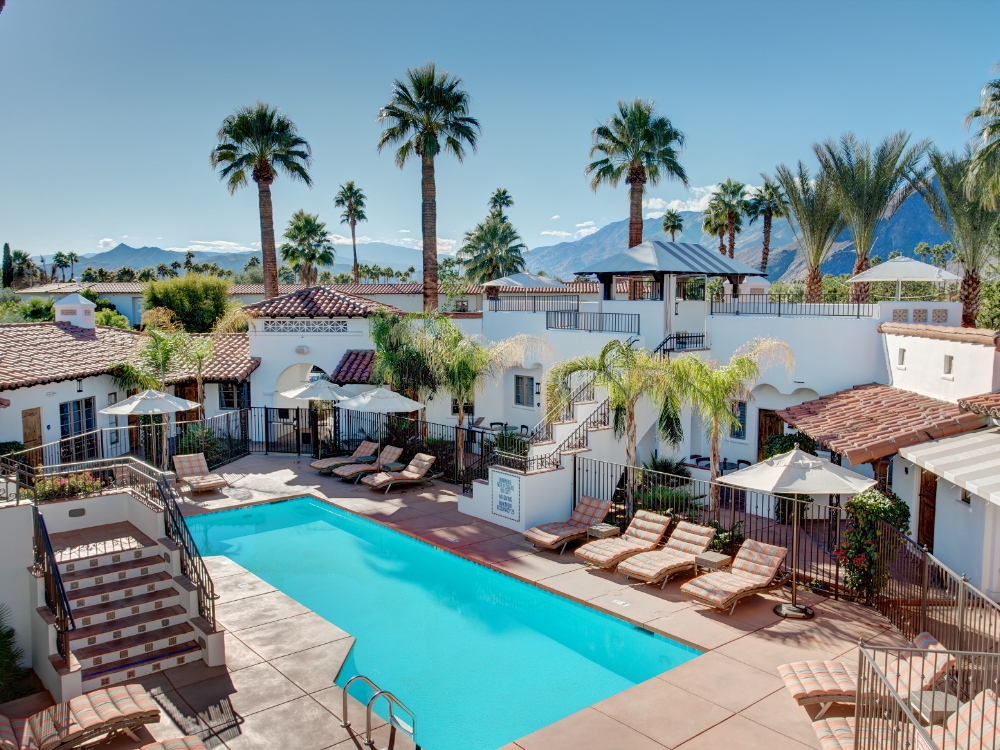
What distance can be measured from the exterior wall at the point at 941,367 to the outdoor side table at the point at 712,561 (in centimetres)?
579

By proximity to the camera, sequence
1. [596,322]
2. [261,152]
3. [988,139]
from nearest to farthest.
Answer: [988,139] < [596,322] < [261,152]

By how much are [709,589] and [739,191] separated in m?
43.8

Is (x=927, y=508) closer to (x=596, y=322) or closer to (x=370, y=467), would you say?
(x=596, y=322)

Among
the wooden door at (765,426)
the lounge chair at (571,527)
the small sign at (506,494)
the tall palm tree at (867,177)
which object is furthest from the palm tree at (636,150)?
the lounge chair at (571,527)

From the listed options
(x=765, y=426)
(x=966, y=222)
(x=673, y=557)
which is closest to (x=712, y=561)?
(x=673, y=557)

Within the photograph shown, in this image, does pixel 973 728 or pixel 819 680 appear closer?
pixel 973 728

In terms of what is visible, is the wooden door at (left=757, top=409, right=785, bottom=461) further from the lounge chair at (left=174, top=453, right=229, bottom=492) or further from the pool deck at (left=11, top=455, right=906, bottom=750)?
the lounge chair at (left=174, top=453, right=229, bottom=492)

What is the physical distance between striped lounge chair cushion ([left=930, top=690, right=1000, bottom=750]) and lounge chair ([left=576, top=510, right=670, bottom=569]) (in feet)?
22.4

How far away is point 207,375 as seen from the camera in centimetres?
2562

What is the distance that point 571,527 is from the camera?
14.8 m

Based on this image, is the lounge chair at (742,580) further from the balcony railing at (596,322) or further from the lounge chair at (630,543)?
the balcony railing at (596,322)

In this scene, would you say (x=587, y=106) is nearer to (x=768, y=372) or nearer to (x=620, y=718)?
(x=768, y=372)

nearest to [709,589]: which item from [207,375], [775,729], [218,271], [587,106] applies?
[775,729]

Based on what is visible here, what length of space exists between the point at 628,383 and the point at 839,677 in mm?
8270
